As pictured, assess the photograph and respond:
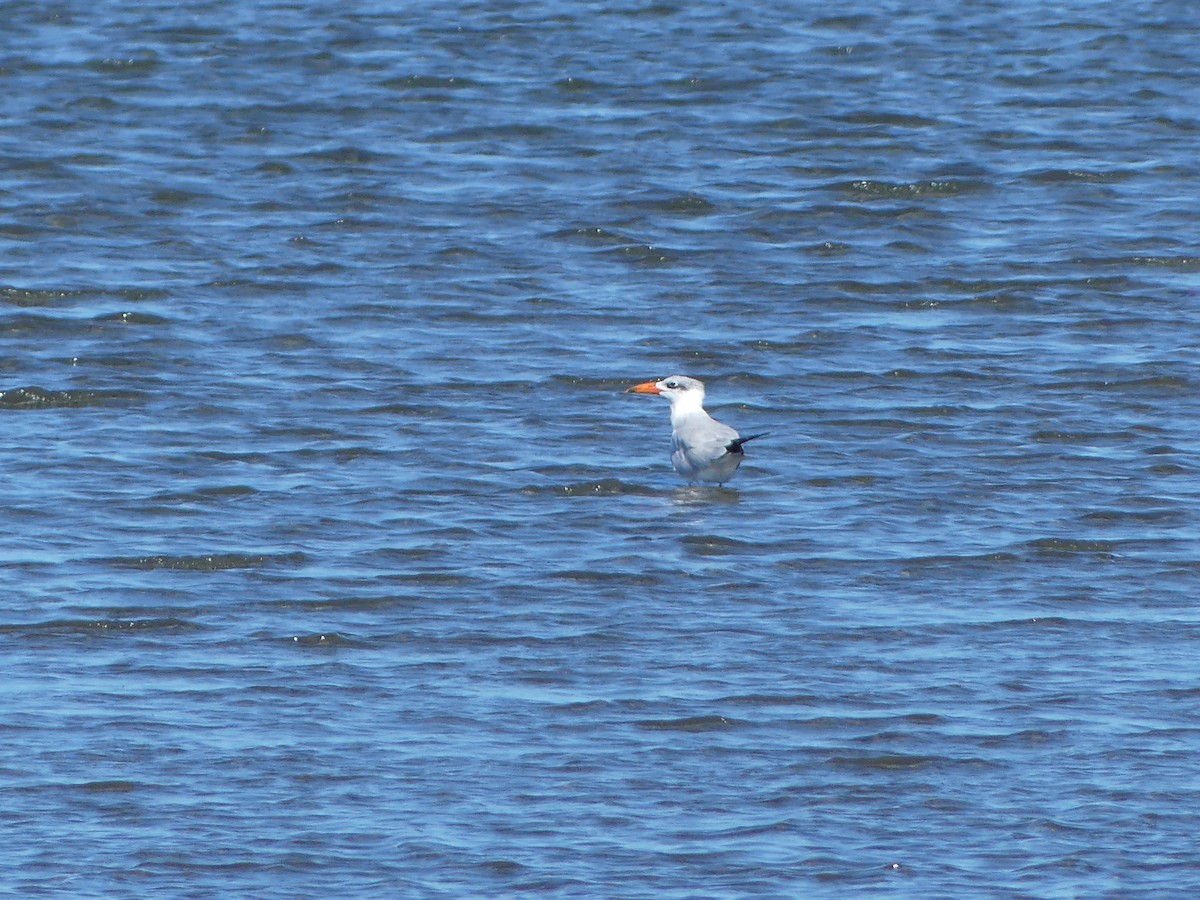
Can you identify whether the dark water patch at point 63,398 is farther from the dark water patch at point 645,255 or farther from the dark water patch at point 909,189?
the dark water patch at point 909,189

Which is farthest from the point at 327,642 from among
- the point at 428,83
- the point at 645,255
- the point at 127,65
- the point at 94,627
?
the point at 127,65

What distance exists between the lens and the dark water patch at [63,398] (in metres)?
14.5

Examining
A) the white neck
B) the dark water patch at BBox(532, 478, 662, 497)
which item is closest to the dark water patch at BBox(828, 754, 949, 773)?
the dark water patch at BBox(532, 478, 662, 497)

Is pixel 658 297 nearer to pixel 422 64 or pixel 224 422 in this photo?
pixel 224 422

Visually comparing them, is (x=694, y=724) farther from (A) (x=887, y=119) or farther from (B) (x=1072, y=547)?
(A) (x=887, y=119)

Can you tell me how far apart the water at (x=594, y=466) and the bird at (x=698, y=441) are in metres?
0.26

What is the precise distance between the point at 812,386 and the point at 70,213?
733 centimetres

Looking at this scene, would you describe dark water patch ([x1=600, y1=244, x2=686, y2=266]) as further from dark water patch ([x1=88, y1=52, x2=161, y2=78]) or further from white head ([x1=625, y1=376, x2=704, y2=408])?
dark water patch ([x1=88, y1=52, x2=161, y2=78])

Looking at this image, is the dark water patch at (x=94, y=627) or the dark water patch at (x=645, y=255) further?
the dark water patch at (x=645, y=255)

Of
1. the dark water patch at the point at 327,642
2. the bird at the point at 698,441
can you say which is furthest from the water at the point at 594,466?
the bird at the point at 698,441

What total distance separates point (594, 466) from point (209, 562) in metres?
2.84

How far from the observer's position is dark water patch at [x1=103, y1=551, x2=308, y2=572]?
11453 mm

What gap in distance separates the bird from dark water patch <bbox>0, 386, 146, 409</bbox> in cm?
345

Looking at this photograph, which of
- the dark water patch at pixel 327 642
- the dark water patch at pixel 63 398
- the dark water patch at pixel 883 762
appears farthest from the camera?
the dark water patch at pixel 63 398
